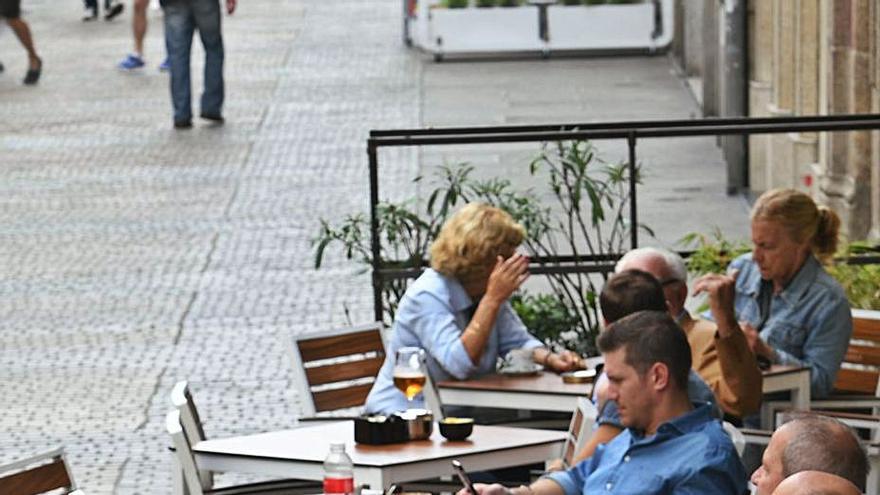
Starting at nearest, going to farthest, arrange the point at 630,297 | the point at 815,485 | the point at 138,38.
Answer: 1. the point at 815,485
2. the point at 630,297
3. the point at 138,38

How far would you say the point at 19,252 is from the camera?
16578 mm

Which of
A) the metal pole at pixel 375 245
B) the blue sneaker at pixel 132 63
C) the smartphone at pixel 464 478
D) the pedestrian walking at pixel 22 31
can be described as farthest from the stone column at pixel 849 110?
the blue sneaker at pixel 132 63

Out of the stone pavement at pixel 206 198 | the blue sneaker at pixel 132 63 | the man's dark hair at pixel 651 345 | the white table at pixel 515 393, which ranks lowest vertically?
the stone pavement at pixel 206 198

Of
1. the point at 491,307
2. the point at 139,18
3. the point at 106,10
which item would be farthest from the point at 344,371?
the point at 106,10

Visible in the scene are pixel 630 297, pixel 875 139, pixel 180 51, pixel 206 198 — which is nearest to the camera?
pixel 630 297

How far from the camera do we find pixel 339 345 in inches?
380

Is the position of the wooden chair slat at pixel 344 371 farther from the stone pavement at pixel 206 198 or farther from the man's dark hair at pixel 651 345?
the man's dark hair at pixel 651 345

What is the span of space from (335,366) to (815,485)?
16.5 feet

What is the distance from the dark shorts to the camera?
25.6 meters

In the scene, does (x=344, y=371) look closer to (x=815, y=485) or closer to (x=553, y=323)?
(x=553, y=323)

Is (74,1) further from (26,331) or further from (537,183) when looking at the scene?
(26,331)

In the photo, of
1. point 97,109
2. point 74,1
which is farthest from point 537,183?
point 74,1

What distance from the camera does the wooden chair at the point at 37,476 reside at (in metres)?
7.14

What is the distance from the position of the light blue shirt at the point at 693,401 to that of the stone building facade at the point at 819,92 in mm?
6648
